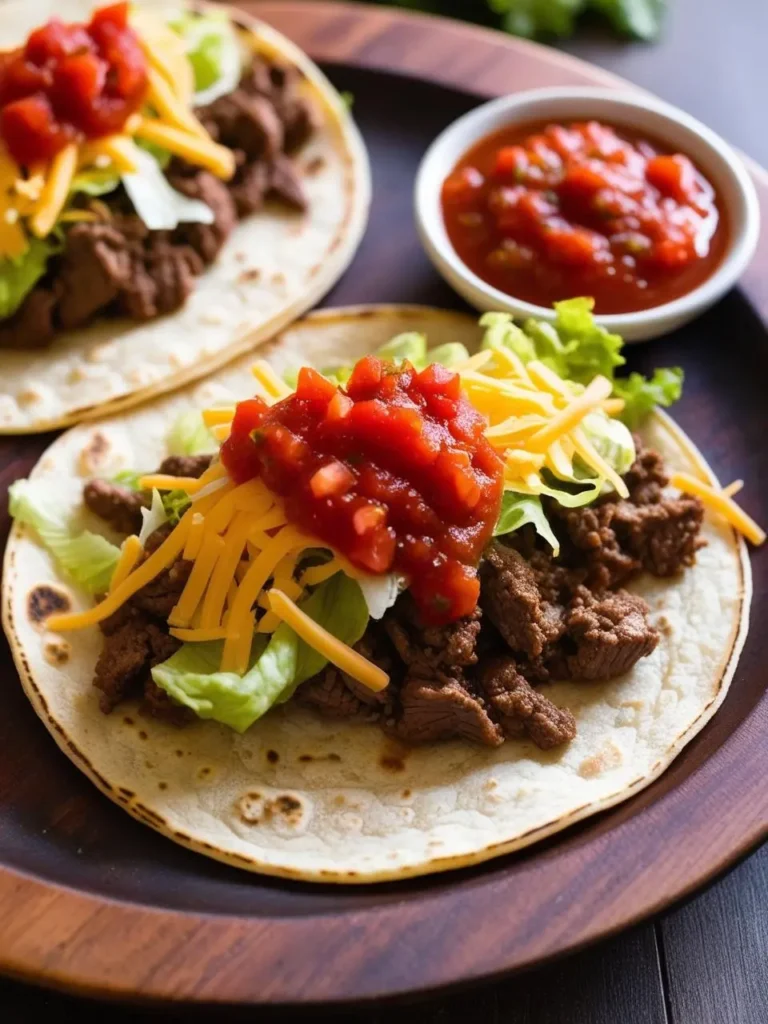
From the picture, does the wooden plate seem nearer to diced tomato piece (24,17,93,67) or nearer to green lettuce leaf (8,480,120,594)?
green lettuce leaf (8,480,120,594)

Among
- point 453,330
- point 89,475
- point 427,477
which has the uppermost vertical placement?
point 427,477

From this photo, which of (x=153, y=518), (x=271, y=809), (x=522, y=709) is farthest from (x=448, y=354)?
(x=271, y=809)

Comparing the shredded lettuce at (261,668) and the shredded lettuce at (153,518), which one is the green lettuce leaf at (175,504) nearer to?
the shredded lettuce at (153,518)

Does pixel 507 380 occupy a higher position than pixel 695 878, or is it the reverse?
pixel 507 380

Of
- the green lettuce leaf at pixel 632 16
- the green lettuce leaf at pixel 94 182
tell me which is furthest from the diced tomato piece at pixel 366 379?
the green lettuce leaf at pixel 632 16

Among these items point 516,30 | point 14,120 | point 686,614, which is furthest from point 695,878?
point 516,30

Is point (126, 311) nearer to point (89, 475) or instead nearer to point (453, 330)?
point (89, 475)

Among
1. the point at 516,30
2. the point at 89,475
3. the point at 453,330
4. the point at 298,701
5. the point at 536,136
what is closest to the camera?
the point at 298,701
